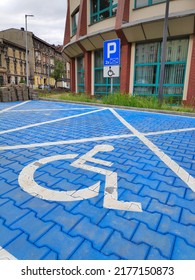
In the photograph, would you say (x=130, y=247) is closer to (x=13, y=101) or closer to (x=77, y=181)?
(x=77, y=181)

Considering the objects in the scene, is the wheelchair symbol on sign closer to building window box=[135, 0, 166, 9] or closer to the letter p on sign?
the letter p on sign

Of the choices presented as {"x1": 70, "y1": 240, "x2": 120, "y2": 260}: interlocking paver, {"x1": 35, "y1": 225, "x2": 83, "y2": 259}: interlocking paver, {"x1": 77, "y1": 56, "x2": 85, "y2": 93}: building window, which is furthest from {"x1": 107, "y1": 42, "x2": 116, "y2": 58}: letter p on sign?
{"x1": 77, "y1": 56, "x2": 85, "y2": 93}: building window

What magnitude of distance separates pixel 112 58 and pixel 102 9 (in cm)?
842

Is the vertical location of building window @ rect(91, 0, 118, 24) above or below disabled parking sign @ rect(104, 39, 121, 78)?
above

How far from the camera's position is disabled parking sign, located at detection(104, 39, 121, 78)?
32.2 ft

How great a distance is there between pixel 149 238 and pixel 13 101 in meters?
13.9

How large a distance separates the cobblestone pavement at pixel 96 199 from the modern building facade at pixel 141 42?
9280 millimetres

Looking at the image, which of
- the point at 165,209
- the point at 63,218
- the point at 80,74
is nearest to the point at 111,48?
the point at 165,209

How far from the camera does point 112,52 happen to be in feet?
32.7

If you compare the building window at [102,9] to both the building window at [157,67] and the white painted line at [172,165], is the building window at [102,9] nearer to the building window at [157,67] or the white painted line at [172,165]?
the building window at [157,67]

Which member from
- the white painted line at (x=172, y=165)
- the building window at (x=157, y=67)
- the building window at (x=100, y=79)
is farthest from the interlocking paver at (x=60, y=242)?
the building window at (x=100, y=79)

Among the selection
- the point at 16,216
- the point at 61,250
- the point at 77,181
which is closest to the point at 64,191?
the point at 77,181

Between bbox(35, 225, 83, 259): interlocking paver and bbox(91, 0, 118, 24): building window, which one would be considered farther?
bbox(91, 0, 118, 24): building window

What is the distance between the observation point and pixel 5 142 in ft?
16.1
